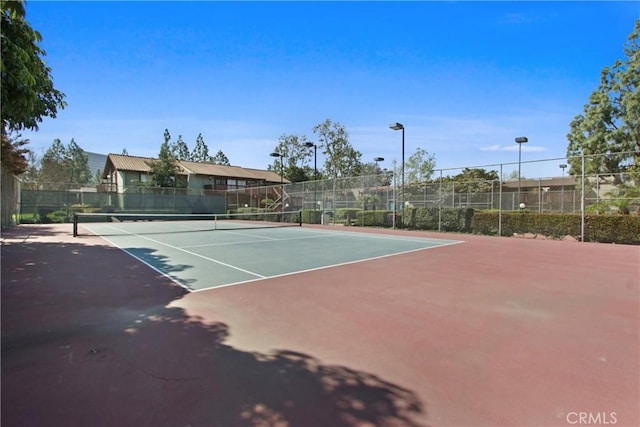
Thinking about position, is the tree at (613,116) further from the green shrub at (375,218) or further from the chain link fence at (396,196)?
the green shrub at (375,218)

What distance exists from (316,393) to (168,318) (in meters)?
2.38

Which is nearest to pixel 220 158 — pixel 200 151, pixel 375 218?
pixel 200 151

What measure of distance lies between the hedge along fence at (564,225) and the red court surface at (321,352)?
27.2ft

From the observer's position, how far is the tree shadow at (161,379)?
87.3 inches

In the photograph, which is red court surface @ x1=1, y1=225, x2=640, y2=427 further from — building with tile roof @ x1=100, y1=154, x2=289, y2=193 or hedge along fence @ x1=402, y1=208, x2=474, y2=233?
building with tile roof @ x1=100, y1=154, x2=289, y2=193

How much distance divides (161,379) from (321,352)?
4.43 feet

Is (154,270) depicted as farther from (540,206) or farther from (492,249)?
(540,206)

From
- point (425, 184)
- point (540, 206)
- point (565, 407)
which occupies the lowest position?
point (565, 407)

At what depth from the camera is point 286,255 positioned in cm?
911

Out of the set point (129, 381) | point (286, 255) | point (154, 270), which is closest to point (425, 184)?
point (286, 255)

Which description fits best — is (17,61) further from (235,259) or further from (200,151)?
(200,151)

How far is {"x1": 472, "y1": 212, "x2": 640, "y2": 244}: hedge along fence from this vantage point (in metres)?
12.2

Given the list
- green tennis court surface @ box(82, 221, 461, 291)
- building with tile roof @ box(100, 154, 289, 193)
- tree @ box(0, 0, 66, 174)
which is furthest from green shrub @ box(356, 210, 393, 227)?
tree @ box(0, 0, 66, 174)

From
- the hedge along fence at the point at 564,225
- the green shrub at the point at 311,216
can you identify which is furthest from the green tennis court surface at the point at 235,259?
the green shrub at the point at 311,216
